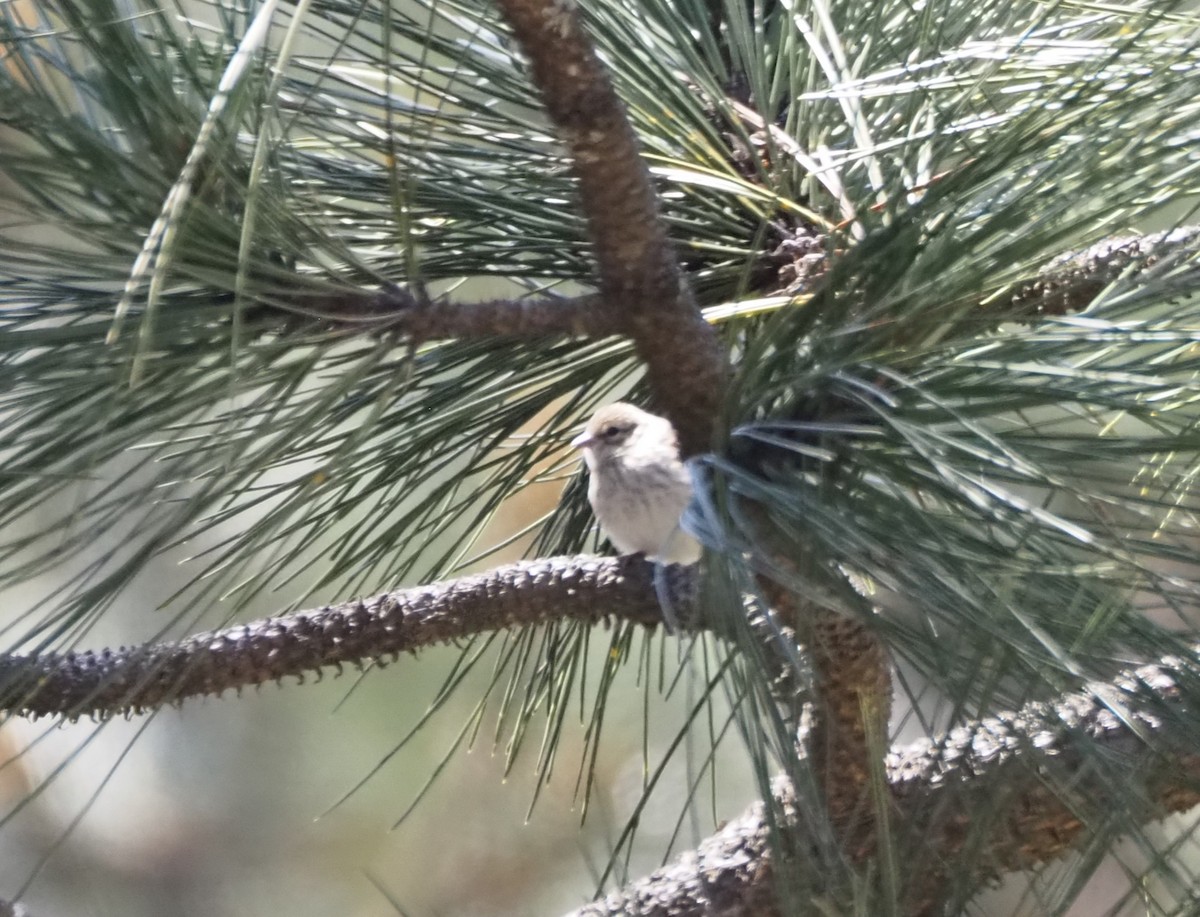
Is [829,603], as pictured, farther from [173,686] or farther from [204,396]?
[173,686]

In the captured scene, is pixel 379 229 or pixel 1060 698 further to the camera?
pixel 379 229

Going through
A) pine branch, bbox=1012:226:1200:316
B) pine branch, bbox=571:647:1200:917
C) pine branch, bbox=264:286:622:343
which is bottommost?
pine branch, bbox=571:647:1200:917

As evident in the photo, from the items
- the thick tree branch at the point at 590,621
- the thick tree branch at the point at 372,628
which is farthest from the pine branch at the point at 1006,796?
the thick tree branch at the point at 372,628

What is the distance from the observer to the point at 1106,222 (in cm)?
43

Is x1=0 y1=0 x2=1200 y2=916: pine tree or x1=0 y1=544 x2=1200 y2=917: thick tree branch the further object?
x1=0 y1=544 x2=1200 y2=917: thick tree branch

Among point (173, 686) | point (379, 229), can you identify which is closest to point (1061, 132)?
point (379, 229)

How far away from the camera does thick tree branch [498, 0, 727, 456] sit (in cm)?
42

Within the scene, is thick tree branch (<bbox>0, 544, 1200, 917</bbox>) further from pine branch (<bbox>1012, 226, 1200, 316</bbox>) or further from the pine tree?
pine branch (<bbox>1012, 226, 1200, 316</bbox>)

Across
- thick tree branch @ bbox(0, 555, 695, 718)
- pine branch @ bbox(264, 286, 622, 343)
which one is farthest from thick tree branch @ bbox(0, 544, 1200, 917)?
pine branch @ bbox(264, 286, 622, 343)

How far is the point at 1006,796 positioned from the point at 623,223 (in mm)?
273

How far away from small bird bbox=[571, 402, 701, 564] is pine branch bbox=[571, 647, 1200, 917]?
0.17 m

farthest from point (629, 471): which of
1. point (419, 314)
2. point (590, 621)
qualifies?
point (419, 314)

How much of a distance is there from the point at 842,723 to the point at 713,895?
0.13 m

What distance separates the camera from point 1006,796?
414 mm
